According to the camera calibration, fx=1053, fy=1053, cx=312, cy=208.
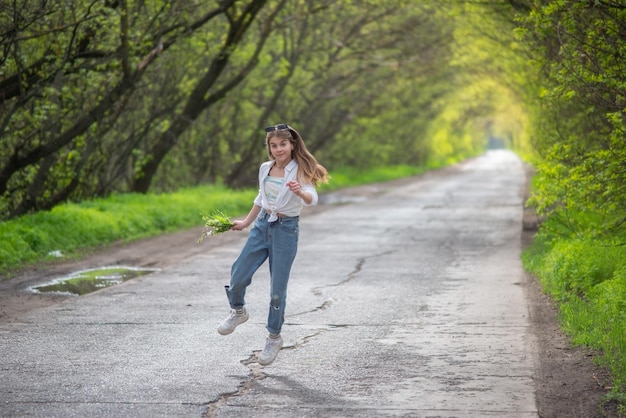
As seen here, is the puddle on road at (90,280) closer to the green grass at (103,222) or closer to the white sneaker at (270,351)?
the green grass at (103,222)

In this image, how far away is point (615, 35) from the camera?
11062 mm

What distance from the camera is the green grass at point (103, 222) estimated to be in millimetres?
15516

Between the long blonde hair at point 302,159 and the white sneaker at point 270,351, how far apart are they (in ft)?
3.99

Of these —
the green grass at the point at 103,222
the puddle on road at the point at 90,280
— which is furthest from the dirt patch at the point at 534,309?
the green grass at the point at 103,222

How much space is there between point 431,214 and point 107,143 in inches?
314

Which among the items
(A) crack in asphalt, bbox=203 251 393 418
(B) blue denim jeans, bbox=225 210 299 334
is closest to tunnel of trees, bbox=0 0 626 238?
(A) crack in asphalt, bbox=203 251 393 418

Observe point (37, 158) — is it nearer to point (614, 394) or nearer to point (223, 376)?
point (223, 376)

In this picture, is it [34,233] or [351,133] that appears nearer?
[34,233]

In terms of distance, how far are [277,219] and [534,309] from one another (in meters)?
3.82

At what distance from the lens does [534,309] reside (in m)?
10.6

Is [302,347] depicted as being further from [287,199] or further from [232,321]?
[287,199]

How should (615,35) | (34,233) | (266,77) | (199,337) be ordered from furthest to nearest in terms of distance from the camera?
(266,77), (34,233), (615,35), (199,337)

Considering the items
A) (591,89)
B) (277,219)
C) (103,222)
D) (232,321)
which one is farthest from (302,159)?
(103,222)

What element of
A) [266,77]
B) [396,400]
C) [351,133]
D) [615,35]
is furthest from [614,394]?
[351,133]
